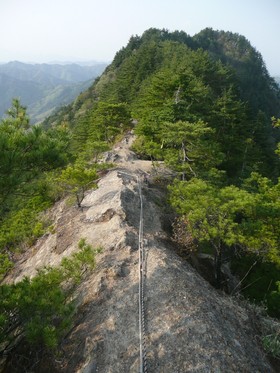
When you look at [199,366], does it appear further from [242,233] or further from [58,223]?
[58,223]

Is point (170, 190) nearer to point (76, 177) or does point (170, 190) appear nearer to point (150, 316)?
point (76, 177)

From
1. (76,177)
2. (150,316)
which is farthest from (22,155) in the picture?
(76,177)

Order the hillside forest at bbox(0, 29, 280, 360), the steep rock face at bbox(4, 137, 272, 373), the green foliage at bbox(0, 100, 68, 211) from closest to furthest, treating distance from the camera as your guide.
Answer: the green foliage at bbox(0, 100, 68, 211) → the hillside forest at bbox(0, 29, 280, 360) → the steep rock face at bbox(4, 137, 272, 373)

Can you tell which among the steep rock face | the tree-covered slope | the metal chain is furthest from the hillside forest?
the metal chain

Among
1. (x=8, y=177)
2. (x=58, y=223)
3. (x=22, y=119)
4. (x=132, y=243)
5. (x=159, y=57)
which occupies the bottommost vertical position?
(x=58, y=223)

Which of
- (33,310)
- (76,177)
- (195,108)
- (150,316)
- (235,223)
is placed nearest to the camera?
(33,310)

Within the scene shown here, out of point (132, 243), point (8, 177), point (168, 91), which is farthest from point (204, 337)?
point (168, 91)

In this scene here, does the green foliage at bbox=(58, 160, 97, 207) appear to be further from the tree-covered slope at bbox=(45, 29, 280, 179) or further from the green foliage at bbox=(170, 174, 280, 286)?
the tree-covered slope at bbox=(45, 29, 280, 179)

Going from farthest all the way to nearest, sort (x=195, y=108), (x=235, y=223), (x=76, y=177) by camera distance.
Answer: (x=195, y=108), (x=76, y=177), (x=235, y=223)

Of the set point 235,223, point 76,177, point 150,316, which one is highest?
point 76,177
